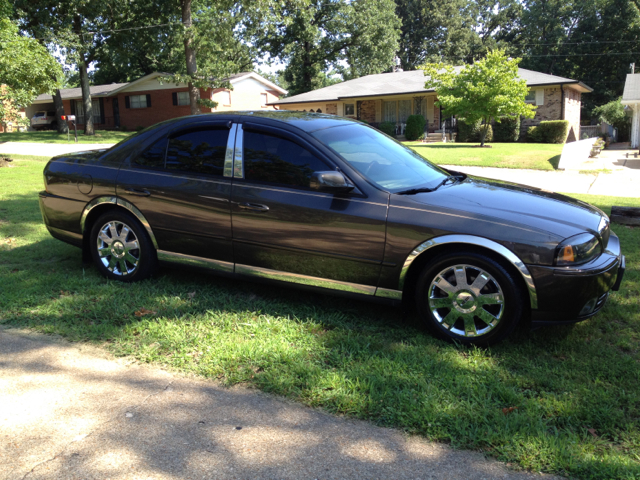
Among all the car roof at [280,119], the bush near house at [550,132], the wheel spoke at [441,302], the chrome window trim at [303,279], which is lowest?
the wheel spoke at [441,302]

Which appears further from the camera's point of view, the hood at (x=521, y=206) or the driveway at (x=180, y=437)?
the hood at (x=521, y=206)

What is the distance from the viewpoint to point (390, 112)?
116ft

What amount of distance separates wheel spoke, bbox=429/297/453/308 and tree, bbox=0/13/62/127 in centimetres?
1477

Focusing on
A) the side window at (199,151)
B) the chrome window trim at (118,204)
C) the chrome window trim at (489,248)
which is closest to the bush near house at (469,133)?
the side window at (199,151)

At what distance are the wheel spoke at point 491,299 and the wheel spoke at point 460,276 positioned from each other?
14 cm

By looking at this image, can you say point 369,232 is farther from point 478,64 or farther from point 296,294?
point 478,64

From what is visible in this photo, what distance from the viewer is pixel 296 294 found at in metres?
4.79

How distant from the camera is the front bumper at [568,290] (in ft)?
11.2

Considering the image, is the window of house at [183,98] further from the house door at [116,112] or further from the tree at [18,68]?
the tree at [18,68]

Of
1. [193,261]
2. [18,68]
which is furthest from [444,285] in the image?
[18,68]

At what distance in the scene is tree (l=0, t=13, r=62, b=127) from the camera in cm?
1428

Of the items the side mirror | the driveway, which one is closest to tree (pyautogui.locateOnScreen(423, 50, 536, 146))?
the side mirror

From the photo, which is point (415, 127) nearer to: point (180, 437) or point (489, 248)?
point (489, 248)

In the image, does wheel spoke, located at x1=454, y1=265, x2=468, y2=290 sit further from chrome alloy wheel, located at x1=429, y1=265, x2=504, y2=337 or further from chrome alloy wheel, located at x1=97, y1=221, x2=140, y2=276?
chrome alloy wheel, located at x1=97, y1=221, x2=140, y2=276
